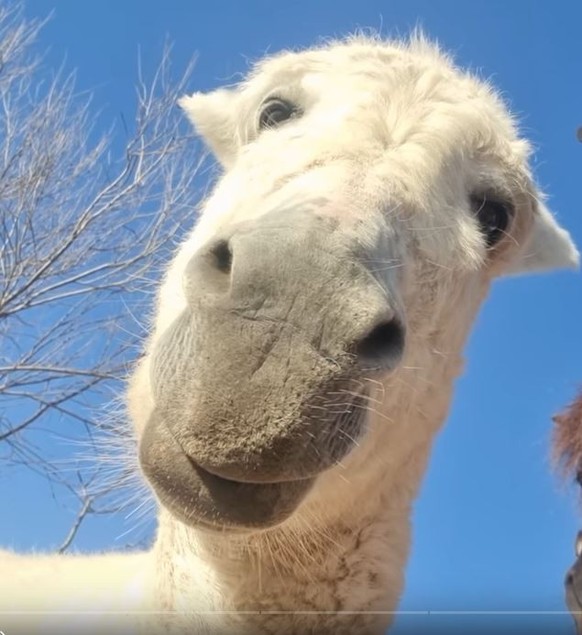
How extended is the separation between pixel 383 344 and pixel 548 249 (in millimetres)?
1872

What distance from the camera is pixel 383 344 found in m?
1.63

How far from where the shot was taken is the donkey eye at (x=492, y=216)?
2.50 meters

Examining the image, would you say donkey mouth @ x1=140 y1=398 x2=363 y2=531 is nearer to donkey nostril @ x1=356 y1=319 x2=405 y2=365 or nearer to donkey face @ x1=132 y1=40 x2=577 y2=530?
donkey face @ x1=132 y1=40 x2=577 y2=530

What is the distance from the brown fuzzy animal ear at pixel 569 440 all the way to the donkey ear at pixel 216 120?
1.94m

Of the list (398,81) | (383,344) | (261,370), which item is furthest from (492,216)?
(261,370)

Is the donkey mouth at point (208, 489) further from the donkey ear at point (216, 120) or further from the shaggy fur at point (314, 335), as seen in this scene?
the donkey ear at point (216, 120)

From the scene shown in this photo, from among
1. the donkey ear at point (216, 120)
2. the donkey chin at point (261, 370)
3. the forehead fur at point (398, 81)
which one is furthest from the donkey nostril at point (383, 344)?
the donkey ear at point (216, 120)

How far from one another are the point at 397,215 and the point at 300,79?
0.94 m

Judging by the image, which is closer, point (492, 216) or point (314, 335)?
point (314, 335)

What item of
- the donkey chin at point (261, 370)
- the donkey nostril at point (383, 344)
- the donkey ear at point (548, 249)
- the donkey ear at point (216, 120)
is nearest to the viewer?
the donkey chin at point (261, 370)

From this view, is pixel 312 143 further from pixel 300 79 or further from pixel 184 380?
pixel 184 380

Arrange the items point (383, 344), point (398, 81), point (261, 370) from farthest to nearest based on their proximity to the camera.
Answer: point (398, 81) < point (383, 344) < point (261, 370)

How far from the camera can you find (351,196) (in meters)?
1.77

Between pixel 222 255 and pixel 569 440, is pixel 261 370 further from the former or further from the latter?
pixel 569 440
